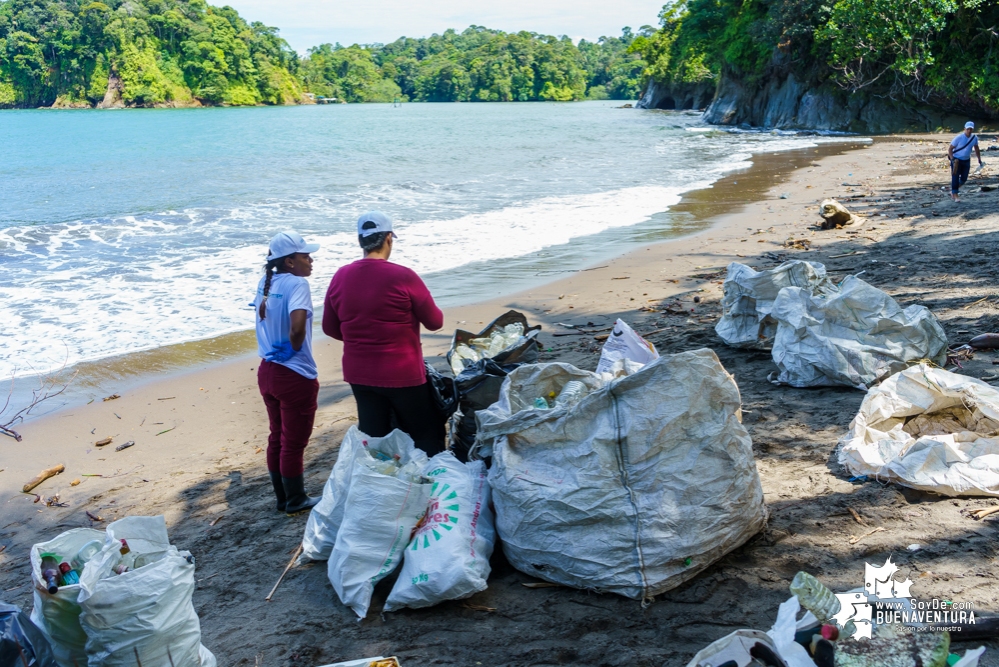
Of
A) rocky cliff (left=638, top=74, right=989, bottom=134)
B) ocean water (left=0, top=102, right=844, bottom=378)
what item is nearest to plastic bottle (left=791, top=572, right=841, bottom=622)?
ocean water (left=0, top=102, right=844, bottom=378)

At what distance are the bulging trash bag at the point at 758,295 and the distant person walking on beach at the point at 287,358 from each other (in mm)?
3363

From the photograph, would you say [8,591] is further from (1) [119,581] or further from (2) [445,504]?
(2) [445,504]

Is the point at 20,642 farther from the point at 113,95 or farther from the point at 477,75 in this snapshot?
the point at 477,75

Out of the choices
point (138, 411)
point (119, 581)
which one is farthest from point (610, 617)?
point (138, 411)

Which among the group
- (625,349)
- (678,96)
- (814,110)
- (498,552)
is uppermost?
(678,96)

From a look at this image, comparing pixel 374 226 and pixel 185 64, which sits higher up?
pixel 185 64

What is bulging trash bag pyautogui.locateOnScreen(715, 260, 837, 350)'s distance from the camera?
17.9 feet

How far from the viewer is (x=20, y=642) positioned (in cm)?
230

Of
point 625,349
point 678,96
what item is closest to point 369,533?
point 625,349

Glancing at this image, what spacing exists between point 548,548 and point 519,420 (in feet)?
1.77

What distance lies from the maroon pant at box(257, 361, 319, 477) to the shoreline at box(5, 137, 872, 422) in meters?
2.79

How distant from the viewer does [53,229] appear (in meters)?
14.7

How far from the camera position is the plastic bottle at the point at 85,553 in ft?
8.55

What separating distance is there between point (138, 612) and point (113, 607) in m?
0.08
